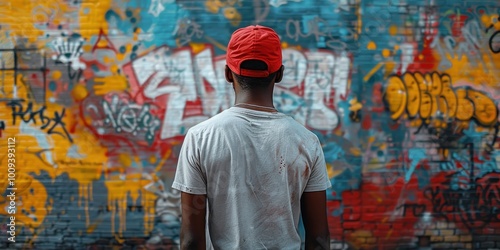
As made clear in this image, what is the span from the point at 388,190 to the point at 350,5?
194 centimetres

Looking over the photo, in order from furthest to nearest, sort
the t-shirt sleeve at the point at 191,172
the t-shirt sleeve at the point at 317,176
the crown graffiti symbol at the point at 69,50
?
1. the crown graffiti symbol at the point at 69,50
2. the t-shirt sleeve at the point at 317,176
3. the t-shirt sleeve at the point at 191,172

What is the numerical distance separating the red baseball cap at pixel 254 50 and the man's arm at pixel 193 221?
0.54 meters

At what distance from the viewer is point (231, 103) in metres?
6.41

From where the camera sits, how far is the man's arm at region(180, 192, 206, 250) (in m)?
2.48

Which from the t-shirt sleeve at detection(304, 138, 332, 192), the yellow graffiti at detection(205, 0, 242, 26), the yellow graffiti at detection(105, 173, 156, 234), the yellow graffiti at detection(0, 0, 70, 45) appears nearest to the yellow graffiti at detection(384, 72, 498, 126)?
the yellow graffiti at detection(205, 0, 242, 26)

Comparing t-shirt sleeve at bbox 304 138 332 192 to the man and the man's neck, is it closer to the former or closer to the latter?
the man

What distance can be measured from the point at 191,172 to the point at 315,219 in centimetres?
59

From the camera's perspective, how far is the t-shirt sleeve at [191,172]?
2.47 meters

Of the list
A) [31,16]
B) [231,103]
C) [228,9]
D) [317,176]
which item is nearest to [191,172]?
[317,176]

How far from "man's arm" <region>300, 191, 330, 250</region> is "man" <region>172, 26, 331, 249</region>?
8cm

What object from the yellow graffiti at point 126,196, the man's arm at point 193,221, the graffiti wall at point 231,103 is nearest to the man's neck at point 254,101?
the man's arm at point 193,221

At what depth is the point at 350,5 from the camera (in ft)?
20.9

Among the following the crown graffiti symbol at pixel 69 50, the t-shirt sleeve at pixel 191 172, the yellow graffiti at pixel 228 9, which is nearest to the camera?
the t-shirt sleeve at pixel 191 172

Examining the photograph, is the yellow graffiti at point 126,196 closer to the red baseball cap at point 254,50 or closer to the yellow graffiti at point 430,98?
the yellow graffiti at point 430,98
